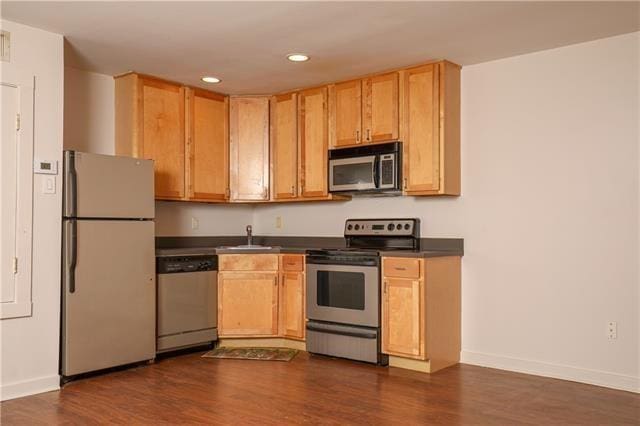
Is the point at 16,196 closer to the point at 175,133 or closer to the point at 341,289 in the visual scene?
the point at 175,133

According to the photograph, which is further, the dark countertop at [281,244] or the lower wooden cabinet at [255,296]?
the lower wooden cabinet at [255,296]

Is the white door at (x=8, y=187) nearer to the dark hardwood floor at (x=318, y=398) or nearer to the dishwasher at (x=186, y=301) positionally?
the dark hardwood floor at (x=318, y=398)

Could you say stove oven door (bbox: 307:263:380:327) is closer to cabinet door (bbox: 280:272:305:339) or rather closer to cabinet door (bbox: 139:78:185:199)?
Answer: cabinet door (bbox: 280:272:305:339)

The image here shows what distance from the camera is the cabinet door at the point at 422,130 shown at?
4430 mm

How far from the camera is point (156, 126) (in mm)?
4906

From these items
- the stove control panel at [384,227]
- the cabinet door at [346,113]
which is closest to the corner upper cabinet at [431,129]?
the stove control panel at [384,227]

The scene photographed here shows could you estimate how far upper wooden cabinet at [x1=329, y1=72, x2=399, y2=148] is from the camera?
15.3ft

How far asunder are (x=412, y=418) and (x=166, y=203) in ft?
10.3

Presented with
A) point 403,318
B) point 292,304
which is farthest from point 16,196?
point 403,318

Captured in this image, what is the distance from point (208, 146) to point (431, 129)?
6.95ft

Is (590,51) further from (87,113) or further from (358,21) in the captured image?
(87,113)

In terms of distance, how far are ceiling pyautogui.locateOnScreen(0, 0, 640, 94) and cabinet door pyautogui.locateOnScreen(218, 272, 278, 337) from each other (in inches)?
70.5

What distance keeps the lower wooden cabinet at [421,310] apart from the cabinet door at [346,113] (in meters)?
1.17

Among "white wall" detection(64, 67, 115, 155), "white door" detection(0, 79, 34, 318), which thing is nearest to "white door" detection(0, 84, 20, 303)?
"white door" detection(0, 79, 34, 318)
